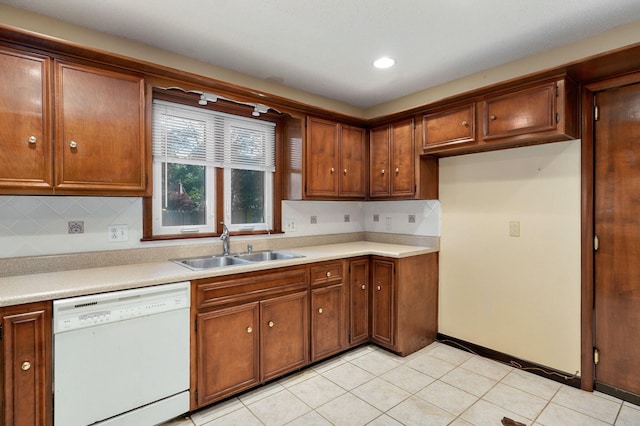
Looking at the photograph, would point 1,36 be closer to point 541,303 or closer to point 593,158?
point 593,158

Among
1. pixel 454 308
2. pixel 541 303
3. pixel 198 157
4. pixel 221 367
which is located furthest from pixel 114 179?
pixel 541 303

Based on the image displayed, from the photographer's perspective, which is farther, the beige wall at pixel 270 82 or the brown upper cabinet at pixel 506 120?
the brown upper cabinet at pixel 506 120

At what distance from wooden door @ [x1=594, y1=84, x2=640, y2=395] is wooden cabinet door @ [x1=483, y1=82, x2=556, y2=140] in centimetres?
42

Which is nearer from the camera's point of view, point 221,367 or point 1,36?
point 1,36

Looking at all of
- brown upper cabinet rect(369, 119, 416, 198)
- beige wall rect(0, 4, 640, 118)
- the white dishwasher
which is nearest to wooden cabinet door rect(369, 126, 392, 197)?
brown upper cabinet rect(369, 119, 416, 198)

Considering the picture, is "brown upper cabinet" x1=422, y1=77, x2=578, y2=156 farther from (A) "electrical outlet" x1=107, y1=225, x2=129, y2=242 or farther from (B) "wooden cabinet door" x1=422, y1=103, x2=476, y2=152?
(A) "electrical outlet" x1=107, y1=225, x2=129, y2=242

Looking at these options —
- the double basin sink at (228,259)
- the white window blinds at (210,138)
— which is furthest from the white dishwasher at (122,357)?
the white window blinds at (210,138)

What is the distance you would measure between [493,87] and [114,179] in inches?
109

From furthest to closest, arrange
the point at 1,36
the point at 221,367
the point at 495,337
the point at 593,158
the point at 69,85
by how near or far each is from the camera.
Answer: the point at 495,337, the point at 593,158, the point at 221,367, the point at 69,85, the point at 1,36

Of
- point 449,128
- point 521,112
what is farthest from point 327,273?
point 521,112

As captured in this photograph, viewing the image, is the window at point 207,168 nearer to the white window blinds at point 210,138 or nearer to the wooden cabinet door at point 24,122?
the white window blinds at point 210,138

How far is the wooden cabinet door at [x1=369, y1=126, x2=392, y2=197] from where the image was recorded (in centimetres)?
340

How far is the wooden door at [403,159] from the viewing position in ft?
10.4

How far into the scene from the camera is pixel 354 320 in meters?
3.04
